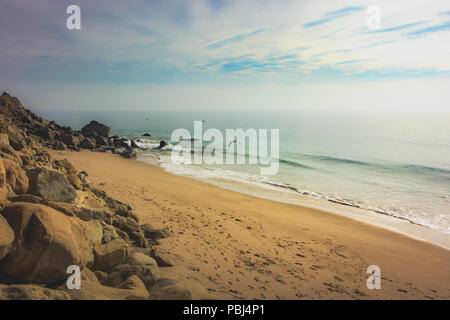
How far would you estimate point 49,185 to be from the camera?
5.76 meters

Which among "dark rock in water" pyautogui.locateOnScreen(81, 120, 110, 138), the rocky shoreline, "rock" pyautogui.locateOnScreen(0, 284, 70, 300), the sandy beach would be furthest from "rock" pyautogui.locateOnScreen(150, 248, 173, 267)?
"dark rock in water" pyautogui.locateOnScreen(81, 120, 110, 138)

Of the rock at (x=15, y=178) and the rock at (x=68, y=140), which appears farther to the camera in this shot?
the rock at (x=68, y=140)

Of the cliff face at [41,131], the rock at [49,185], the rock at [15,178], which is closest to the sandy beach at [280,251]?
the rock at [49,185]

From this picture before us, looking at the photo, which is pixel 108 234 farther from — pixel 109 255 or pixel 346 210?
pixel 346 210

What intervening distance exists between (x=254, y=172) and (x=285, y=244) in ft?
51.2

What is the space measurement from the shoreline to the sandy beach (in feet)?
3.18

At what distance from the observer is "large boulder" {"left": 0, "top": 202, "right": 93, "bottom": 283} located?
4.07 meters

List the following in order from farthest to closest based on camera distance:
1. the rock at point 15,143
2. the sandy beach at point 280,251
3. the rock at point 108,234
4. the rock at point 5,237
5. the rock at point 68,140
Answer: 1. the rock at point 68,140
2. the rock at point 15,143
3. the sandy beach at point 280,251
4. the rock at point 108,234
5. the rock at point 5,237

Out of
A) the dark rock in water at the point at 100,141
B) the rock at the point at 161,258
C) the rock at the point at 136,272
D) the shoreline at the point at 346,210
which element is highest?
the dark rock in water at the point at 100,141

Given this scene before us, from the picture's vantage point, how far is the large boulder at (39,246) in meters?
4.07

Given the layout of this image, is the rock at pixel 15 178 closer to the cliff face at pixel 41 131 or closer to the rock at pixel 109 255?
the rock at pixel 109 255

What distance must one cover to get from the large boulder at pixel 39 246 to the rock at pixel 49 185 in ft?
3.34
